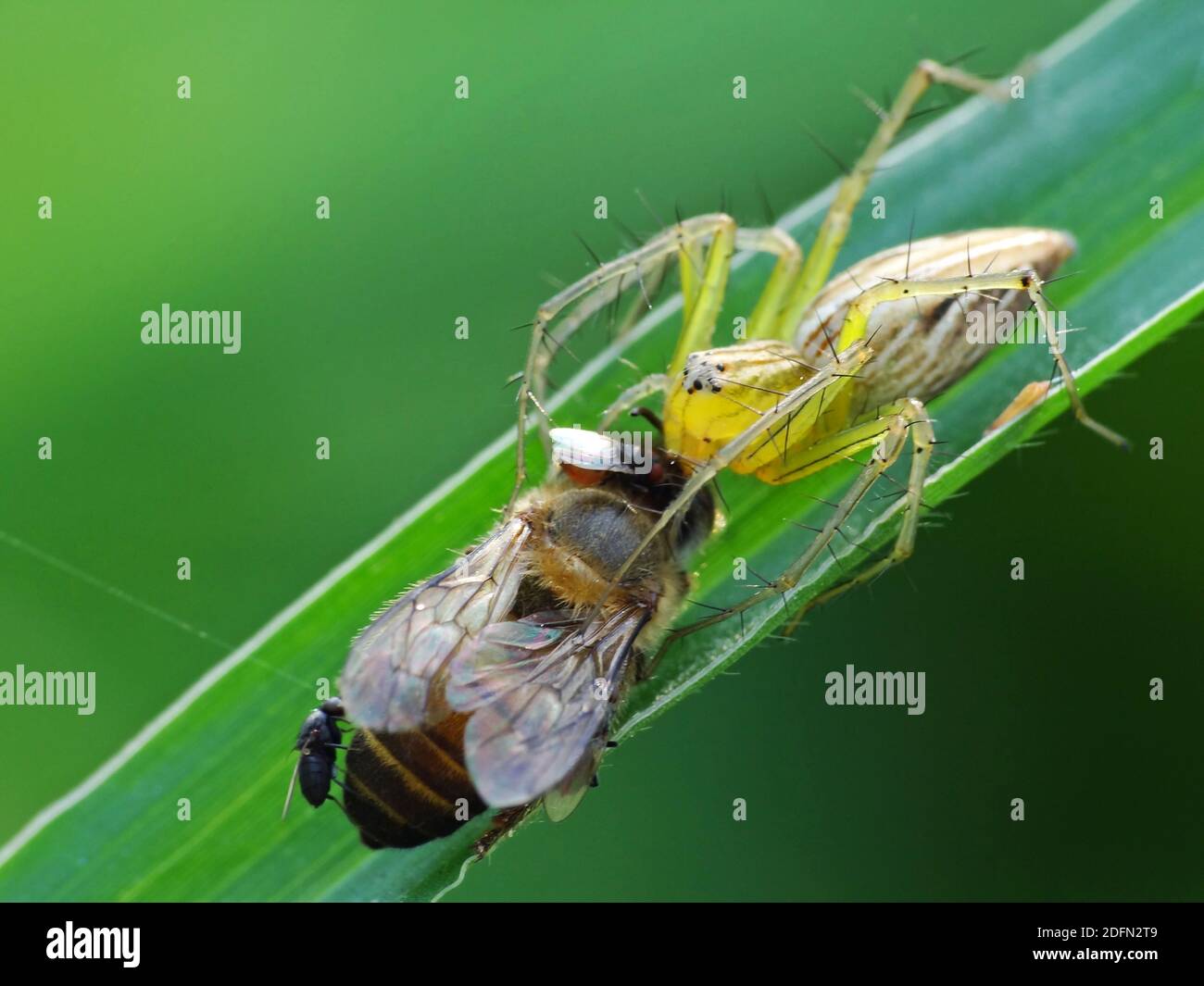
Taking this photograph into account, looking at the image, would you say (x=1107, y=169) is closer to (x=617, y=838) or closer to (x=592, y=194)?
(x=592, y=194)

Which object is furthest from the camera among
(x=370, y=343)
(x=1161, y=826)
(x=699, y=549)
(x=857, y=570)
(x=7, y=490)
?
(x=370, y=343)

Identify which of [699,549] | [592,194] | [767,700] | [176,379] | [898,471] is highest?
[592,194]

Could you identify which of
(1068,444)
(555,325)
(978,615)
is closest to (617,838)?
(978,615)

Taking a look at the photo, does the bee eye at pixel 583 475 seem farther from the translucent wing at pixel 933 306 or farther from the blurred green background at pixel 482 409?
the translucent wing at pixel 933 306

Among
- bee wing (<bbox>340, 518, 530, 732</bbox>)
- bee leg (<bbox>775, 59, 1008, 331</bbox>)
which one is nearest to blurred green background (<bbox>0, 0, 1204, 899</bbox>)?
bee leg (<bbox>775, 59, 1008, 331</bbox>)

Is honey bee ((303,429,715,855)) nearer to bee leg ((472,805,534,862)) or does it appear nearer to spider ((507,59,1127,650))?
bee leg ((472,805,534,862))

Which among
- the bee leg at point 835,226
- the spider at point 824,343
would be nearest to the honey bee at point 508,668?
the spider at point 824,343

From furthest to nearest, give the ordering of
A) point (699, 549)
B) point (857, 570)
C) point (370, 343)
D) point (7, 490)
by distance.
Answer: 1. point (370, 343)
2. point (7, 490)
3. point (857, 570)
4. point (699, 549)
